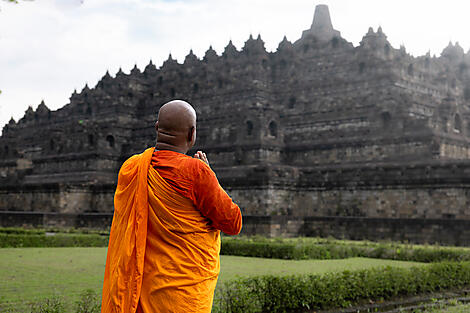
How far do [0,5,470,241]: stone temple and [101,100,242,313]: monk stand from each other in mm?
19798

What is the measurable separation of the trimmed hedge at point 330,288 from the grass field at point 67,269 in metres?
1.46

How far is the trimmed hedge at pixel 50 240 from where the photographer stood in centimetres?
2058

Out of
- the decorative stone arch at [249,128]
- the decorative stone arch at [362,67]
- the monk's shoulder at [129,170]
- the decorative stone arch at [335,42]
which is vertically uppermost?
the decorative stone arch at [335,42]

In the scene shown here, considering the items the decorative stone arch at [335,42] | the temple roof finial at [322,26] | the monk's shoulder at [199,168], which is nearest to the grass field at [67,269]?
the monk's shoulder at [199,168]

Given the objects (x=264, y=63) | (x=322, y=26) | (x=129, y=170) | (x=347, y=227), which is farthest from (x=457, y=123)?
(x=129, y=170)

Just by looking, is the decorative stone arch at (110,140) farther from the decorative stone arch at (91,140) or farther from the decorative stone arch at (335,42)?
the decorative stone arch at (335,42)

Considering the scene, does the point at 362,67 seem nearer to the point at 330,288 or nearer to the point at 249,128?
the point at 249,128

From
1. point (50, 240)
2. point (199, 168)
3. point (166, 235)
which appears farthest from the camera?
point (50, 240)

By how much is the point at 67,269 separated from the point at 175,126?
10.1 meters

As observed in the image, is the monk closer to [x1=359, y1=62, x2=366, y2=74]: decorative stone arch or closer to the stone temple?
the stone temple

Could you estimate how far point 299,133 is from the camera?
35.4m

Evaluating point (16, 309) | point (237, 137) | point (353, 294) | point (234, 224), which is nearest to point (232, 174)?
point (237, 137)

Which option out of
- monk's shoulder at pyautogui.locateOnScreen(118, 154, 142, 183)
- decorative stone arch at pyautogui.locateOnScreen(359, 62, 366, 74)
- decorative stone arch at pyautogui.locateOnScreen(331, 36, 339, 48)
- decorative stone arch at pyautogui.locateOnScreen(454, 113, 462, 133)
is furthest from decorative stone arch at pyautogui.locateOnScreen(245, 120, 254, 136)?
monk's shoulder at pyautogui.locateOnScreen(118, 154, 142, 183)

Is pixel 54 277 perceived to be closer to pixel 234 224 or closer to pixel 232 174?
pixel 234 224
